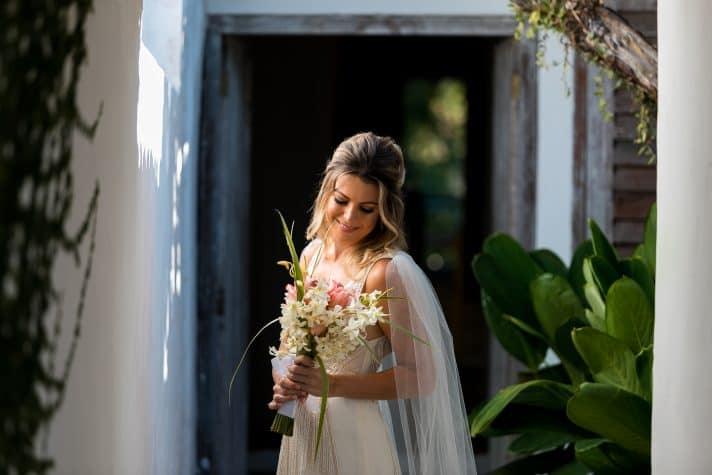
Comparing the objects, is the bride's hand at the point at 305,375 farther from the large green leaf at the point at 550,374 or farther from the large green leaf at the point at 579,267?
the large green leaf at the point at 579,267

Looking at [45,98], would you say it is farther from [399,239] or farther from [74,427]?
[399,239]

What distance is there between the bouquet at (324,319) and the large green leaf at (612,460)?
108 centimetres

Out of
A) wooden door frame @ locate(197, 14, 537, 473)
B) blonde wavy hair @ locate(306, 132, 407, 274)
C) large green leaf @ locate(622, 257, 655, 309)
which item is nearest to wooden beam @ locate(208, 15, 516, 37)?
wooden door frame @ locate(197, 14, 537, 473)

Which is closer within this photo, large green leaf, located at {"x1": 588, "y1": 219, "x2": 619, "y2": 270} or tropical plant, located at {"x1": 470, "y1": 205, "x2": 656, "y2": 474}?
tropical plant, located at {"x1": 470, "y1": 205, "x2": 656, "y2": 474}

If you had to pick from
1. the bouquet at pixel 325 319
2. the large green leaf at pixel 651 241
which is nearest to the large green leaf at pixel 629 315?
the large green leaf at pixel 651 241

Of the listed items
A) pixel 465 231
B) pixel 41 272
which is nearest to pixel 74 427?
pixel 41 272

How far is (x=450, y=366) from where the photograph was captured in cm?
310

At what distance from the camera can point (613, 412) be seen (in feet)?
11.6

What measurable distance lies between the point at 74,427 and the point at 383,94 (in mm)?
10238

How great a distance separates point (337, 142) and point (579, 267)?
15.7 feet

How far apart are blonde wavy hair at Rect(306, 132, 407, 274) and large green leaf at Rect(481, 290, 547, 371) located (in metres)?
1.34

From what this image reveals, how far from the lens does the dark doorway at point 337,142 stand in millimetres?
6988

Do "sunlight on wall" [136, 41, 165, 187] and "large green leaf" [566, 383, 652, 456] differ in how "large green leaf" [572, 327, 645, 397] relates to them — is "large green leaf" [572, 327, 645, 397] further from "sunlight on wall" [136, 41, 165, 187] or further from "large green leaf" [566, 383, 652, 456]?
"sunlight on wall" [136, 41, 165, 187]

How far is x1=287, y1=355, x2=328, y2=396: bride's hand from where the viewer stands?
2891 mm
